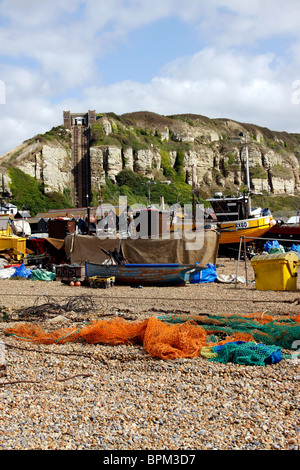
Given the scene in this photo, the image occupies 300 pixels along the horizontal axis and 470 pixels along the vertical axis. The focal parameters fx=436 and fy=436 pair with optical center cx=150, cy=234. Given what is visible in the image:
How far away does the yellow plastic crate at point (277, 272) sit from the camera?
12.8 metres

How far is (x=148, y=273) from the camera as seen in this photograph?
14945 mm

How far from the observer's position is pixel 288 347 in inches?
265

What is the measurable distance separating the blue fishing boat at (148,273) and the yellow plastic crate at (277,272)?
7.03 ft

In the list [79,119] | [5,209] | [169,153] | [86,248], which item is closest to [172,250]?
[86,248]

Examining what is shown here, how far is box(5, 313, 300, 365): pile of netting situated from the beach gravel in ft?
0.51

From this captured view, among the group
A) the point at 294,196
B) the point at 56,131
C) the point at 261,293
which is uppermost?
the point at 56,131

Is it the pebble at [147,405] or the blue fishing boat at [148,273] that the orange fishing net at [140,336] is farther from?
the blue fishing boat at [148,273]

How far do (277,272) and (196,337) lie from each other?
21.7ft

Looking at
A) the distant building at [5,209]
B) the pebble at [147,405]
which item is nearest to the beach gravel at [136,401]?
the pebble at [147,405]

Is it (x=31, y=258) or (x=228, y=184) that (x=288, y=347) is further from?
(x=228, y=184)

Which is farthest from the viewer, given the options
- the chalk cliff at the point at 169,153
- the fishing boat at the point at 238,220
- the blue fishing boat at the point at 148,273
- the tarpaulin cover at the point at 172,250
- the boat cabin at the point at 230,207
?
the chalk cliff at the point at 169,153

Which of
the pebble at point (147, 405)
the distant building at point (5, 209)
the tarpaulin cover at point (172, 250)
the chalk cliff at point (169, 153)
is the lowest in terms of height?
the pebble at point (147, 405)

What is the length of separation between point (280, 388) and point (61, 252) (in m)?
17.1
